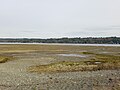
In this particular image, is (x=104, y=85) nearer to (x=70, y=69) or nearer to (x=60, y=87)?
(x=60, y=87)

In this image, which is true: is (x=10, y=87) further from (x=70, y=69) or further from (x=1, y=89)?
(x=70, y=69)

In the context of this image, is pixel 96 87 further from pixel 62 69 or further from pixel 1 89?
pixel 62 69

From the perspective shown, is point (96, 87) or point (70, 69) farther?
point (70, 69)

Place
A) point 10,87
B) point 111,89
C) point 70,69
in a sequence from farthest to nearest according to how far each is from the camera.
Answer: point 70,69
point 10,87
point 111,89

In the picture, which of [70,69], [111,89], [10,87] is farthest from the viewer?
[70,69]

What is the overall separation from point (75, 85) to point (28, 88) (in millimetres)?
3065

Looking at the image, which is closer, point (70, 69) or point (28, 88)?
point (28, 88)

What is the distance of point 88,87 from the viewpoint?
1722 cm

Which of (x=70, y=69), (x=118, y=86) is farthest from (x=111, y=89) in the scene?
(x=70, y=69)

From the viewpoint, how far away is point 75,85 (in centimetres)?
1808

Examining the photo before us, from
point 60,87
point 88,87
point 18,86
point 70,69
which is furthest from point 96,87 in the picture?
point 70,69

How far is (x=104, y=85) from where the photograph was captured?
17.9 m

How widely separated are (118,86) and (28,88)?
5.57m

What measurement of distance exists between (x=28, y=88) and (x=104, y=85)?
4.86m
